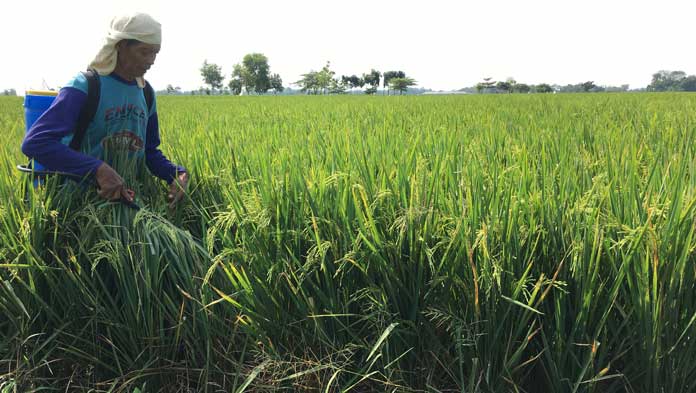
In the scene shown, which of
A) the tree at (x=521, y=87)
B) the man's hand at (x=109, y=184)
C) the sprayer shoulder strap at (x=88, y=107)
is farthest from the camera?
the tree at (x=521, y=87)

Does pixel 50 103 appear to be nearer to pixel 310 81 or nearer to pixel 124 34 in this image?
pixel 124 34

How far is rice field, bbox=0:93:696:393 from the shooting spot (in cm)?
100

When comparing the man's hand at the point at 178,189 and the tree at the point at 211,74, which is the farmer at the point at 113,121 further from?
the tree at the point at 211,74

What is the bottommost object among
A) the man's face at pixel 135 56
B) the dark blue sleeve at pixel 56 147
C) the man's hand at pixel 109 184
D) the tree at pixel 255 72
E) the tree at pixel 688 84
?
the man's hand at pixel 109 184

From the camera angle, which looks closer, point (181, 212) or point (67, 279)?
point (67, 279)

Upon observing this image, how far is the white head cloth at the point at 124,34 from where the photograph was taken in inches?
58.3

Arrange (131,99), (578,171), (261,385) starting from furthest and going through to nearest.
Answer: (131,99) → (578,171) → (261,385)

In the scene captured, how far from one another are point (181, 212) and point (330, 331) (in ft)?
2.50

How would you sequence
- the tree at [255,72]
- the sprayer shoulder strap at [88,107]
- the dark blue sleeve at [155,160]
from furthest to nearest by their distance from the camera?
the tree at [255,72], the dark blue sleeve at [155,160], the sprayer shoulder strap at [88,107]

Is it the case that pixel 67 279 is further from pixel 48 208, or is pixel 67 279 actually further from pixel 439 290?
pixel 439 290

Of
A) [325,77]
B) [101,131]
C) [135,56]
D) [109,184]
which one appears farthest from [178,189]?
[325,77]

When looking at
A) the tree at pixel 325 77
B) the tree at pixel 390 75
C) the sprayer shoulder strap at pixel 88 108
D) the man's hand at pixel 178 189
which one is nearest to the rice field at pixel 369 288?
the man's hand at pixel 178 189

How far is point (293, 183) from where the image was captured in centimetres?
132

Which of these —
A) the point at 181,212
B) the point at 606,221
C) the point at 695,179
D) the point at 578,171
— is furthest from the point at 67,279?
the point at 695,179
